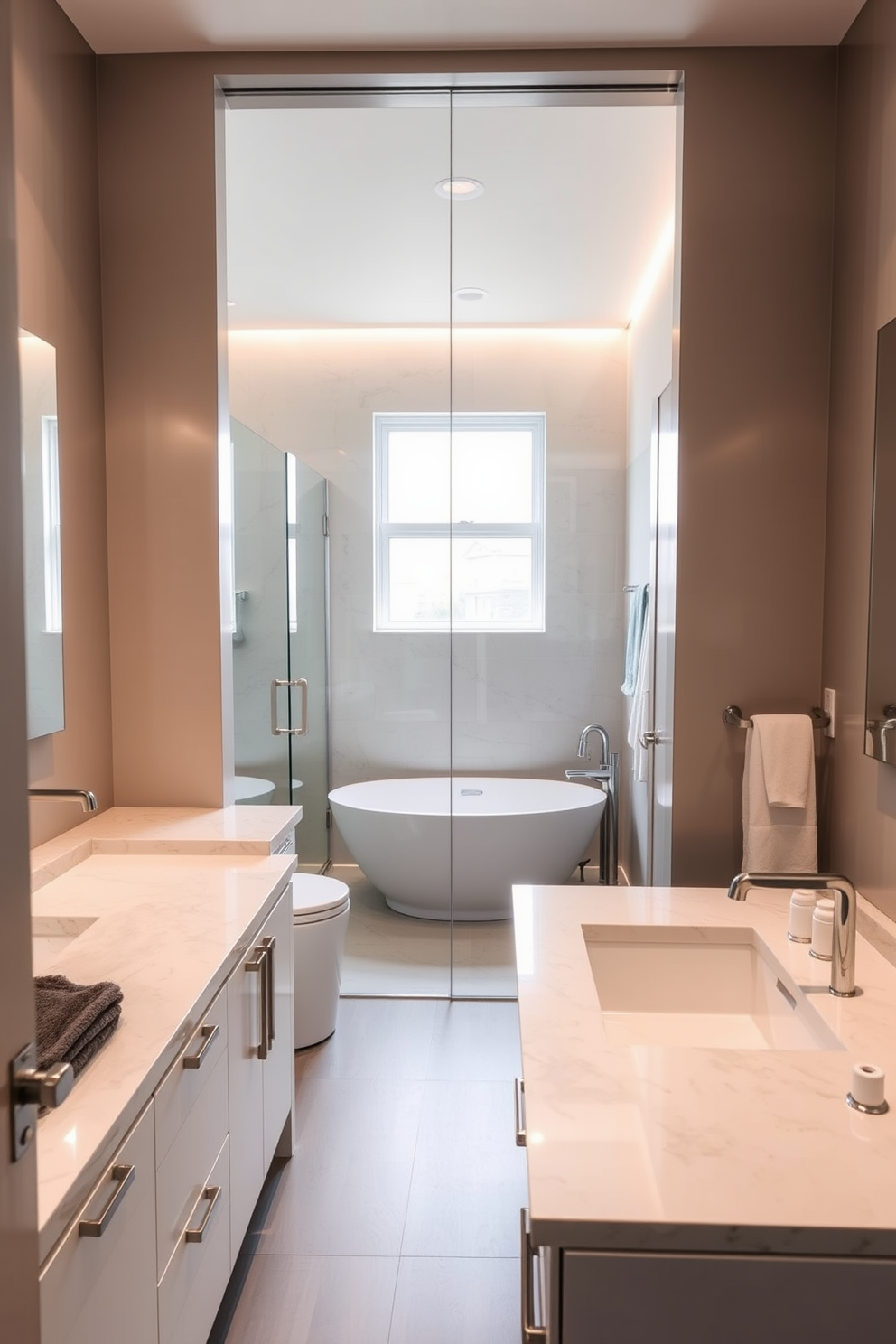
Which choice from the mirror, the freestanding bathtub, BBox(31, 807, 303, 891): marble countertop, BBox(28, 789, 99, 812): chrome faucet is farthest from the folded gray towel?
the freestanding bathtub

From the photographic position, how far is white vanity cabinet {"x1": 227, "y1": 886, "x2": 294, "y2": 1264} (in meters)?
1.87

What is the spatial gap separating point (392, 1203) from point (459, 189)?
296 centimetres

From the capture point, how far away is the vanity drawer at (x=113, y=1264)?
→ 108 cm

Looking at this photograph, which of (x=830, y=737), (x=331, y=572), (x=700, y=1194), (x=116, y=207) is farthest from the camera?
(x=331, y=572)

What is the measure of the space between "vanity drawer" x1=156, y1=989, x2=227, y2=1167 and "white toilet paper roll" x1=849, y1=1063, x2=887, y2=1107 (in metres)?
0.95

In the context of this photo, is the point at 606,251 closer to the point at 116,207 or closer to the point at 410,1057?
the point at 116,207

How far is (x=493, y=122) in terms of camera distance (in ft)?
9.53

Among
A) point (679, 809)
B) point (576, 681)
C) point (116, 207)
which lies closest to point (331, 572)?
point (576, 681)

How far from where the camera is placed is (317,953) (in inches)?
120

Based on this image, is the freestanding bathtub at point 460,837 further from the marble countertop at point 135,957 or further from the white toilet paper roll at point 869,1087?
the white toilet paper roll at point 869,1087

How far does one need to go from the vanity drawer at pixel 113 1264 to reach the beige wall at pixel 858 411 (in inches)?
58.9

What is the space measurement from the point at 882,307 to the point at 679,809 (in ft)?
4.32

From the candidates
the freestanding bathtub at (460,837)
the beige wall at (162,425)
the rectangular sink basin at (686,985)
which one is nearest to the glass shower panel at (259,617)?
the freestanding bathtub at (460,837)

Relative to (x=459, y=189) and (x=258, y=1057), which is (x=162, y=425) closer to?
(x=459, y=189)
